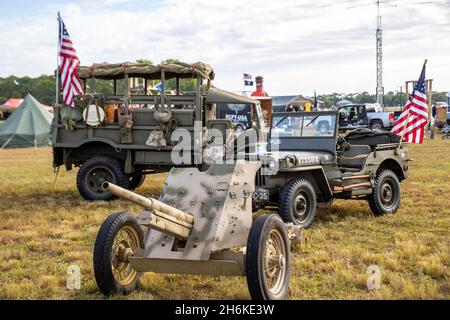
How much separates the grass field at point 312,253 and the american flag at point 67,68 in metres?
1.95

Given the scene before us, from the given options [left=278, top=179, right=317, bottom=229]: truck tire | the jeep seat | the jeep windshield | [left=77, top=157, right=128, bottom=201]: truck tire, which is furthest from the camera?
[left=77, top=157, right=128, bottom=201]: truck tire

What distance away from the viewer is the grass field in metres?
4.80

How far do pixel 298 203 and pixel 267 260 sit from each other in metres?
2.91

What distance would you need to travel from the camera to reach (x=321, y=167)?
7609 millimetres

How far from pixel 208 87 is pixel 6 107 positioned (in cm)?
4116

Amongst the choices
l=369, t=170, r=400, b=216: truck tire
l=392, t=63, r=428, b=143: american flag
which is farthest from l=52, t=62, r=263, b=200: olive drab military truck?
l=392, t=63, r=428, b=143: american flag

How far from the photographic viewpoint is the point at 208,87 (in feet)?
33.1

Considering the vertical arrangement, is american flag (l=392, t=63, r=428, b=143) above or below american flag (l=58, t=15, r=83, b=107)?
below

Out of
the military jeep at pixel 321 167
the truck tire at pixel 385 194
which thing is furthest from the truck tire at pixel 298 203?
the truck tire at pixel 385 194

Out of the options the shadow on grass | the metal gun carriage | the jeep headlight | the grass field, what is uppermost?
the jeep headlight

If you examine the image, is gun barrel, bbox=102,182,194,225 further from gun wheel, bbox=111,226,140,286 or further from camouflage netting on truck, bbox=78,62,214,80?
camouflage netting on truck, bbox=78,62,214,80

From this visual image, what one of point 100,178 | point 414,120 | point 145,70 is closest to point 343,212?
point 414,120

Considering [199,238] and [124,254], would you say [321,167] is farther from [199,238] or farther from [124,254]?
[124,254]
